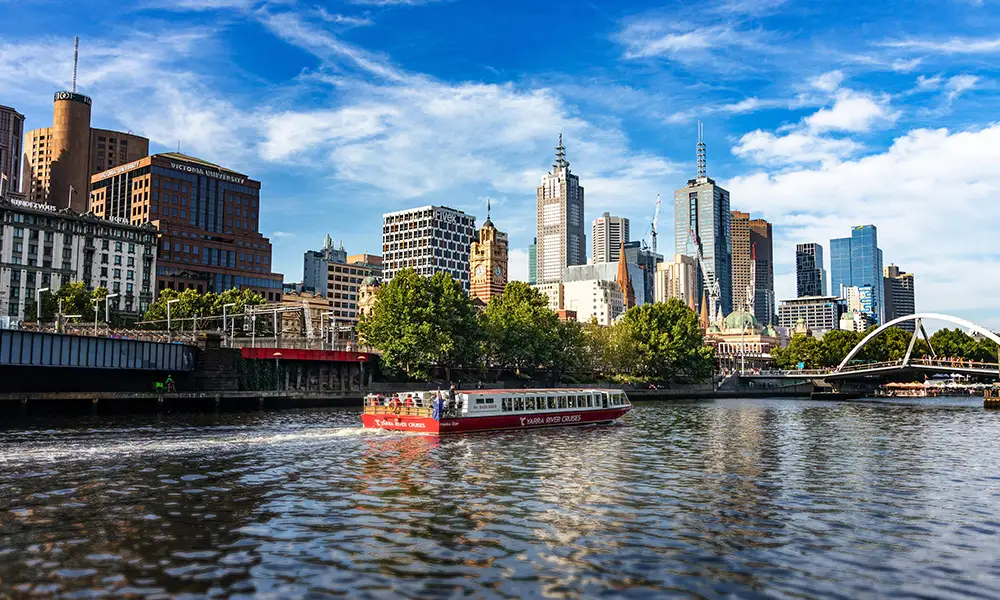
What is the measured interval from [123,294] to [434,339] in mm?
86692

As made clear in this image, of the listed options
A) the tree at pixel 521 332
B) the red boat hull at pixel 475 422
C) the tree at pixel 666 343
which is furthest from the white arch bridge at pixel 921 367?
the red boat hull at pixel 475 422

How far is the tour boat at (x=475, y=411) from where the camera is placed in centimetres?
6184

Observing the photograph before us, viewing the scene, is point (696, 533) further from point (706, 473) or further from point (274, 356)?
point (274, 356)

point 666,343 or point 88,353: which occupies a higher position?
point 666,343

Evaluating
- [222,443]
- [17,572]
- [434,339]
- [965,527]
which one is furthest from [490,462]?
[434,339]

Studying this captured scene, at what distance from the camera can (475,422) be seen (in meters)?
64.1

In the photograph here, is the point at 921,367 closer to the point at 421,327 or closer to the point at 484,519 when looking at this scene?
the point at 421,327

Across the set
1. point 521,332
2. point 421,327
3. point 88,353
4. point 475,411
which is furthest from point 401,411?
point 521,332

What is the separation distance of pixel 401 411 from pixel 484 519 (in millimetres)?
34495

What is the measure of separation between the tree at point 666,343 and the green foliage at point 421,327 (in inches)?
1899

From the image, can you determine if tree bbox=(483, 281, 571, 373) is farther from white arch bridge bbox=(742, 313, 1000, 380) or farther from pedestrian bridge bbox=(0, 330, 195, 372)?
white arch bridge bbox=(742, 313, 1000, 380)

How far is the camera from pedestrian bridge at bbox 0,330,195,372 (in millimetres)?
73562

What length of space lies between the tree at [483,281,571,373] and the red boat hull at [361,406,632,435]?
2562 inches

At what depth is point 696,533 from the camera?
87.2ft
